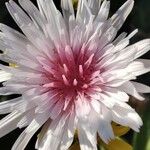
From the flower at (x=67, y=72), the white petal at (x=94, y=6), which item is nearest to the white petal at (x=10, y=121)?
the flower at (x=67, y=72)

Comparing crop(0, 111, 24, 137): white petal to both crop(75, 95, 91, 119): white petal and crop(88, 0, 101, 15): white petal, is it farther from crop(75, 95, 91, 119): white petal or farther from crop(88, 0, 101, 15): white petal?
crop(88, 0, 101, 15): white petal

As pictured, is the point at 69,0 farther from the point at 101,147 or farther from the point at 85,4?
the point at 101,147

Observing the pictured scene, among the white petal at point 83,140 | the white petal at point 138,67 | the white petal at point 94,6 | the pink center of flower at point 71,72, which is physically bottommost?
the white petal at point 83,140

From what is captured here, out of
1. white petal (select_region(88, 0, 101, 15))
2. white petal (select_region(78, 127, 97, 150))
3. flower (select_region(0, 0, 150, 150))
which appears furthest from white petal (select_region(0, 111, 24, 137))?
white petal (select_region(88, 0, 101, 15))

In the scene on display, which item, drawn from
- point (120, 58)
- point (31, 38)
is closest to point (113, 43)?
point (120, 58)

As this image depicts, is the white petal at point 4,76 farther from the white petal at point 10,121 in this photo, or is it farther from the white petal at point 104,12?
the white petal at point 104,12

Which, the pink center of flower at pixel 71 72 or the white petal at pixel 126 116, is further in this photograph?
the pink center of flower at pixel 71 72

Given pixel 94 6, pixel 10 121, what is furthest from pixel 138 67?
pixel 10 121

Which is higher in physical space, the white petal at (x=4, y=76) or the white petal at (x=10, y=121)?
the white petal at (x=4, y=76)

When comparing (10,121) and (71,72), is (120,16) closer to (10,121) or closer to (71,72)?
(71,72)
